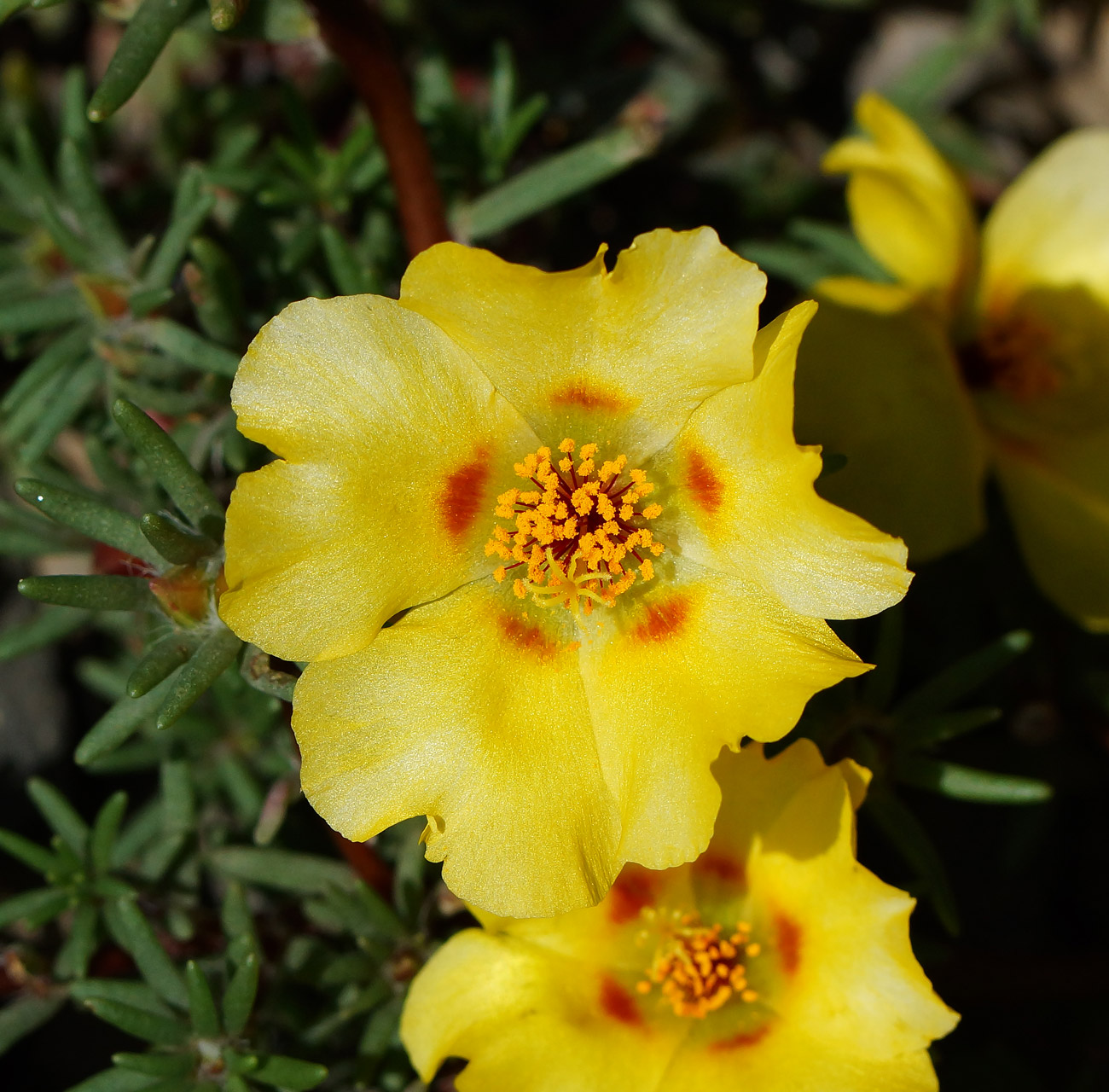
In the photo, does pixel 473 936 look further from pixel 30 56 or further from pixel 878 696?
pixel 30 56

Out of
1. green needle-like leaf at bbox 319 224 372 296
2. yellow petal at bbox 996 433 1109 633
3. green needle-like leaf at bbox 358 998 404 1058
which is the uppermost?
green needle-like leaf at bbox 319 224 372 296

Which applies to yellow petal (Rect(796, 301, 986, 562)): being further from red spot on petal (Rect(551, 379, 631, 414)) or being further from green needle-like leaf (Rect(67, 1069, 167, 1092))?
green needle-like leaf (Rect(67, 1069, 167, 1092))

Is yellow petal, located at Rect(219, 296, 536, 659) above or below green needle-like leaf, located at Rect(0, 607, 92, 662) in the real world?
above

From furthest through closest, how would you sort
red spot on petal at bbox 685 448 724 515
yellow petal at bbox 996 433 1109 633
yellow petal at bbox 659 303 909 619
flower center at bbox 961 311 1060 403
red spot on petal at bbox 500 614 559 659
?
flower center at bbox 961 311 1060 403 → yellow petal at bbox 996 433 1109 633 → red spot on petal at bbox 500 614 559 659 → red spot on petal at bbox 685 448 724 515 → yellow petal at bbox 659 303 909 619

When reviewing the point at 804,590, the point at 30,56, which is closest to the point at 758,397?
the point at 804,590

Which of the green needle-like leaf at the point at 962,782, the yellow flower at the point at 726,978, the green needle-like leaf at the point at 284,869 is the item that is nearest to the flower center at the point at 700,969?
the yellow flower at the point at 726,978

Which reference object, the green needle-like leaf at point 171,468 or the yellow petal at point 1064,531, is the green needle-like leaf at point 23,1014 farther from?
the yellow petal at point 1064,531

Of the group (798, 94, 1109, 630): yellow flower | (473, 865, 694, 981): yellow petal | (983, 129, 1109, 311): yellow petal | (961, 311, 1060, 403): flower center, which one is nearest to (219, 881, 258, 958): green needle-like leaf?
(473, 865, 694, 981): yellow petal
